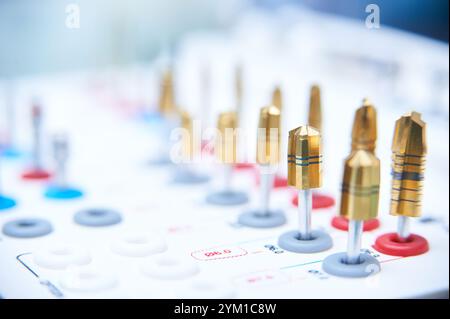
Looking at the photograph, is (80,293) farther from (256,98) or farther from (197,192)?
(256,98)

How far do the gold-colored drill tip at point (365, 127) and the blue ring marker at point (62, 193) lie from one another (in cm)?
36

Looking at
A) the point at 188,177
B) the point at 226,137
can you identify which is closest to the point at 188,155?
the point at 188,177

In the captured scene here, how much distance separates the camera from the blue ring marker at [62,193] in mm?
888

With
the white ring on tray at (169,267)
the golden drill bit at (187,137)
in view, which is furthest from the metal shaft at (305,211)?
the golden drill bit at (187,137)

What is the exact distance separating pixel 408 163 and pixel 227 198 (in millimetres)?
265

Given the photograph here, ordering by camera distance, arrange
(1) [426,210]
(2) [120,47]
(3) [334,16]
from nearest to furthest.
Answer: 1. (1) [426,210]
2. (3) [334,16]
3. (2) [120,47]

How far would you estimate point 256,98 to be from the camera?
1218mm

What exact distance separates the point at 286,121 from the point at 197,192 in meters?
0.23

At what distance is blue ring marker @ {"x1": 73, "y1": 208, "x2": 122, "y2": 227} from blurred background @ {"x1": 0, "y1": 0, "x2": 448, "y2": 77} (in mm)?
321

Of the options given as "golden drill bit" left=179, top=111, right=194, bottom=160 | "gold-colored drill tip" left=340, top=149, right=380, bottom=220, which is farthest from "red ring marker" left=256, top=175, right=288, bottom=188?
"gold-colored drill tip" left=340, top=149, right=380, bottom=220

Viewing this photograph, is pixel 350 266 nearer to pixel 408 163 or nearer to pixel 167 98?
pixel 408 163

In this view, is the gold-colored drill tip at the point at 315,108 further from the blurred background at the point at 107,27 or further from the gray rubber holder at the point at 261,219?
the blurred background at the point at 107,27
